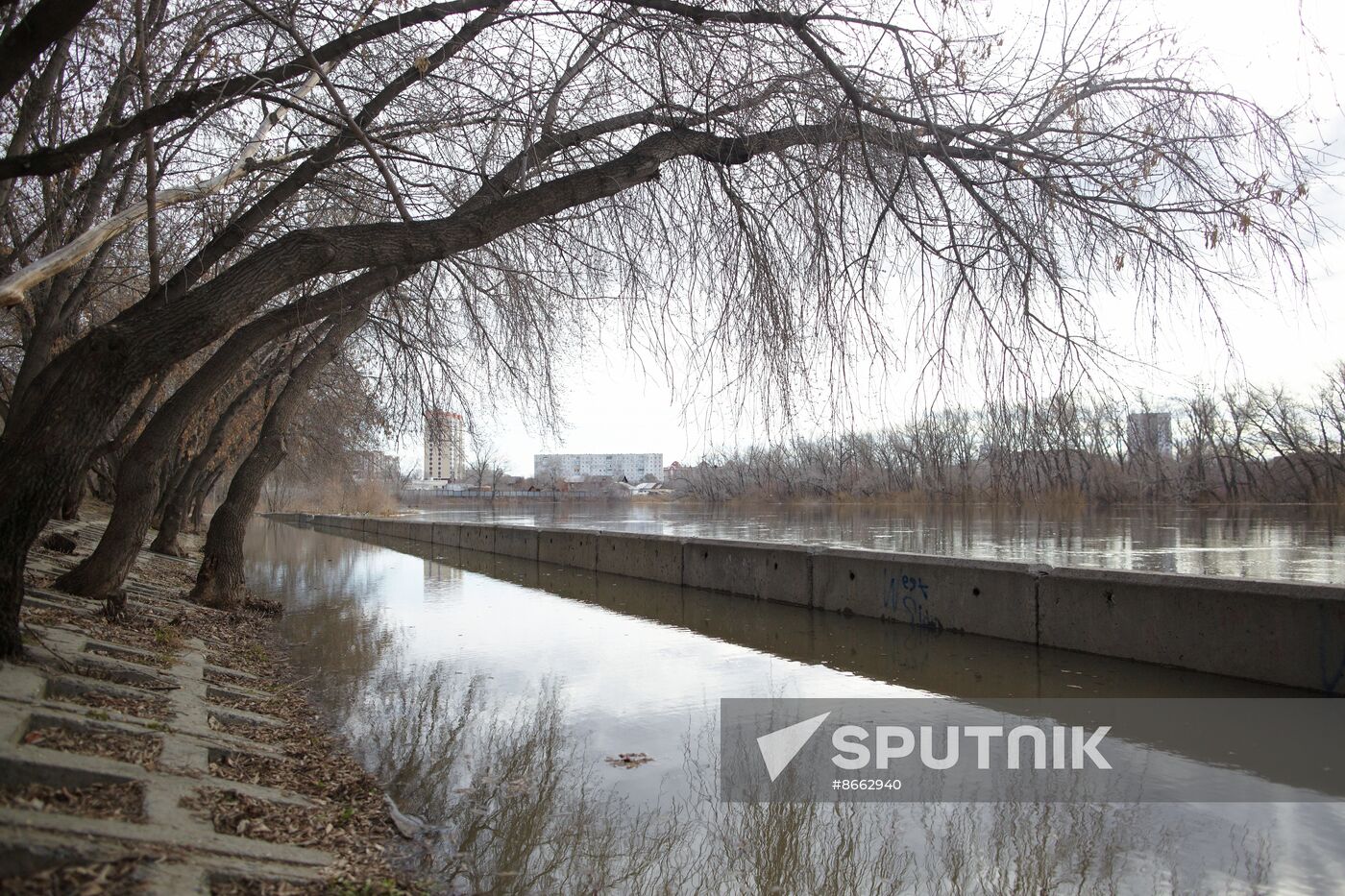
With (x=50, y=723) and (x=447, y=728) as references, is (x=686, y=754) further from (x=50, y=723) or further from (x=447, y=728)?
(x=50, y=723)

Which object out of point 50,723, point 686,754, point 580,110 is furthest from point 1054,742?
point 50,723

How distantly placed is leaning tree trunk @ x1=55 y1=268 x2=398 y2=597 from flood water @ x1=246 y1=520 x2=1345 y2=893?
226cm

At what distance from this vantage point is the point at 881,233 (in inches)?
217

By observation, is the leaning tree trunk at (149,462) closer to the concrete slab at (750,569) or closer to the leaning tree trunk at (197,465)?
the leaning tree trunk at (197,465)

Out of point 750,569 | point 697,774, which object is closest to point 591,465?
point 750,569

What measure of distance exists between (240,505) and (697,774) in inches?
414

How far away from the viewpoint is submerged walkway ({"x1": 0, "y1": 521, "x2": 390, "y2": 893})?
319 cm

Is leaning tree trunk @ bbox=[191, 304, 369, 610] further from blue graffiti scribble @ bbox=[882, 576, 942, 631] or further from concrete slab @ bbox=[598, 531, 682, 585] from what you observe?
blue graffiti scribble @ bbox=[882, 576, 942, 631]

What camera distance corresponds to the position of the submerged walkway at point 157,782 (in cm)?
319

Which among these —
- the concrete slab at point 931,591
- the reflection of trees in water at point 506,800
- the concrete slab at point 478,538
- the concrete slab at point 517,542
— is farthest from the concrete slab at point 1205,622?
the concrete slab at point 478,538

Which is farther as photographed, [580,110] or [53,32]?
[580,110]

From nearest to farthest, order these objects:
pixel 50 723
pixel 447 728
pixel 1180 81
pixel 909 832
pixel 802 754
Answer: pixel 50 723 < pixel 909 832 < pixel 1180 81 < pixel 802 754 < pixel 447 728

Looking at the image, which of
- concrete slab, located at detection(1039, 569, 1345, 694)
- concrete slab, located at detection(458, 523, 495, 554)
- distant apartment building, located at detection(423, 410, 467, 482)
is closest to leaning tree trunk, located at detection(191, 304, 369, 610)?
distant apartment building, located at detection(423, 410, 467, 482)

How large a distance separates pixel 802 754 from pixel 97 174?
9.03 m
